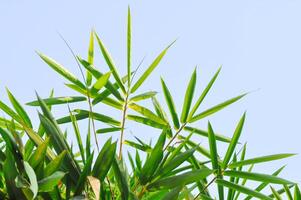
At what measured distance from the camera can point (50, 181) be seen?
1.42 meters

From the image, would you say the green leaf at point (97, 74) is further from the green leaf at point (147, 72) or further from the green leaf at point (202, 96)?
the green leaf at point (202, 96)

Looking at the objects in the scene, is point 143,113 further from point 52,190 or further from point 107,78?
point 52,190

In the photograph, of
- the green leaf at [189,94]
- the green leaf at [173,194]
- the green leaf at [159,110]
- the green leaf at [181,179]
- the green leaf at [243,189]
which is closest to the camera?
the green leaf at [173,194]

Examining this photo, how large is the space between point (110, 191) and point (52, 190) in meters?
0.27

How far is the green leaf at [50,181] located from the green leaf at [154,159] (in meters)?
0.37

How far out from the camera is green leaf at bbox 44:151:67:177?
1473 mm

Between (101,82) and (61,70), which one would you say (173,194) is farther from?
(61,70)

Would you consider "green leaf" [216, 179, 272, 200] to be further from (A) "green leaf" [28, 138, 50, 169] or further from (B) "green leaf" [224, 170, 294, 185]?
(A) "green leaf" [28, 138, 50, 169]

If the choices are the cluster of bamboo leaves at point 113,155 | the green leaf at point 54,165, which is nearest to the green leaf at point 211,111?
the cluster of bamboo leaves at point 113,155

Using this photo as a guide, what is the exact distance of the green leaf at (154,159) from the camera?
5.57ft

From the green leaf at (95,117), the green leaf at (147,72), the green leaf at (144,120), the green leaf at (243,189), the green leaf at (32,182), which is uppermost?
the green leaf at (147,72)

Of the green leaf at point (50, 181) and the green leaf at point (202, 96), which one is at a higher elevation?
the green leaf at point (202, 96)

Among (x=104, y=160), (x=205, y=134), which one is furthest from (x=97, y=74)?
(x=104, y=160)

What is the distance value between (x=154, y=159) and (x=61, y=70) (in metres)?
0.70
